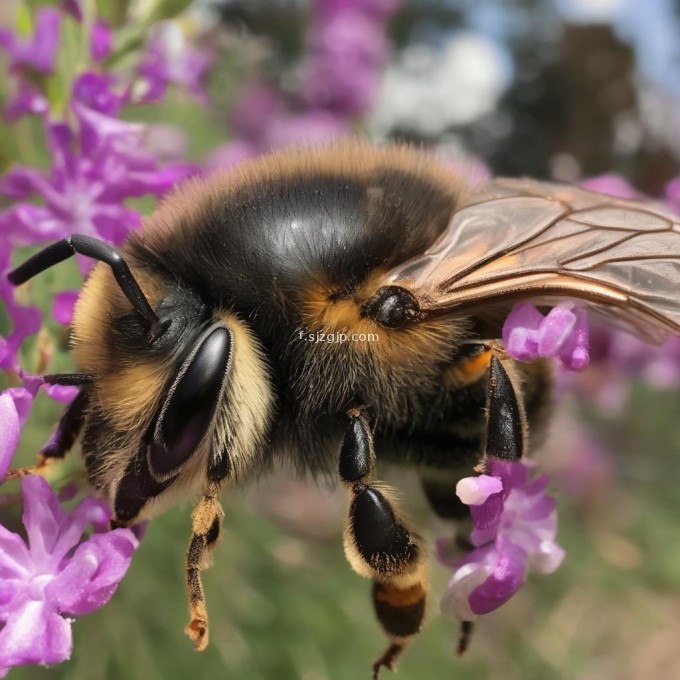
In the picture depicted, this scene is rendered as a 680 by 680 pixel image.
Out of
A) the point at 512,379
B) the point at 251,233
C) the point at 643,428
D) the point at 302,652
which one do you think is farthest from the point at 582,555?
the point at 251,233

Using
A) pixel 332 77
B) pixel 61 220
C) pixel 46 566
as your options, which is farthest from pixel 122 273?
pixel 332 77

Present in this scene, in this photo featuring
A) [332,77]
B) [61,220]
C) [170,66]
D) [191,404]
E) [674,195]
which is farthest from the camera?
[332,77]

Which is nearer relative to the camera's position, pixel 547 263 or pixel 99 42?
pixel 547 263

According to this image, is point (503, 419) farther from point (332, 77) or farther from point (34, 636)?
point (332, 77)

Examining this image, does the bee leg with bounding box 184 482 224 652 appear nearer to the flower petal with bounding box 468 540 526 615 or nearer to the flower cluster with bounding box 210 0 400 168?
the flower petal with bounding box 468 540 526 615

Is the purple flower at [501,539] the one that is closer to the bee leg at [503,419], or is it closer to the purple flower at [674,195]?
the bee leg at [503,419]

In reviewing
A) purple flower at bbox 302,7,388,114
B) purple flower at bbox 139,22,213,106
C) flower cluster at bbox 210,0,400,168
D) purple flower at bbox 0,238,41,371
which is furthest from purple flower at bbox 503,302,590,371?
purple flower at bbox 302,7,388,114
